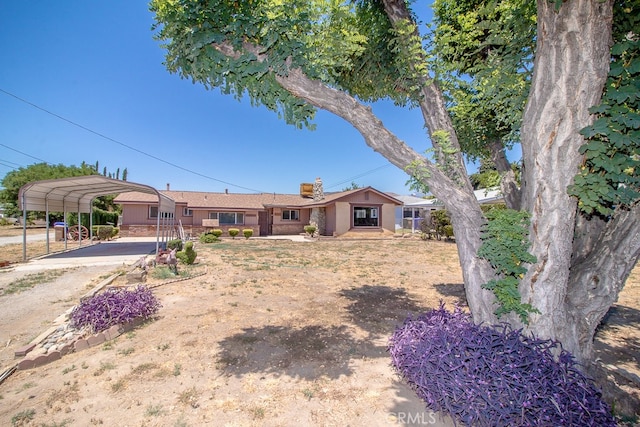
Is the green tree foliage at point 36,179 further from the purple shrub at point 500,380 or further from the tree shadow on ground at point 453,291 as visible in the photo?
the purple shrub at point 500,380

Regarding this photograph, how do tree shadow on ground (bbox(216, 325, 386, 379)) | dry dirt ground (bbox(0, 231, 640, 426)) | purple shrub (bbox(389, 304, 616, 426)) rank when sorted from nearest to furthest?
purple shrub (bbox(389, 304, 616, 426))
dry dirt ground (bbox(0, 231, 640, 426))
tree shadow on ground (bbox(216, 325, 386, 379))

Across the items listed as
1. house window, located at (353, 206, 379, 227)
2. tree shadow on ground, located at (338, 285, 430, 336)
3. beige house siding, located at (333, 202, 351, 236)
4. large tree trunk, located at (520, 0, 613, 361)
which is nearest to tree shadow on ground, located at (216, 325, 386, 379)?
tree shadow on ground, located at (338, 285, 430, 336)

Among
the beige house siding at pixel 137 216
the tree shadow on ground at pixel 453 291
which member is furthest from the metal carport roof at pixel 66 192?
the tree shadow on ground at pixel 453 291

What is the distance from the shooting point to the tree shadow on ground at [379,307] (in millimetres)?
5555

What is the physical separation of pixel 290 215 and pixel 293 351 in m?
26.1

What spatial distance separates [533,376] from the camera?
270cm

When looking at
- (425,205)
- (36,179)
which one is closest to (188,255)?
(425,205)

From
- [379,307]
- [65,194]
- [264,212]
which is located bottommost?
[379,307]

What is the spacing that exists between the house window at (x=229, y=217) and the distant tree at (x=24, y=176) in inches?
848

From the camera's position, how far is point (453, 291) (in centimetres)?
807

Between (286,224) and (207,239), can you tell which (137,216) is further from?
(286,224)

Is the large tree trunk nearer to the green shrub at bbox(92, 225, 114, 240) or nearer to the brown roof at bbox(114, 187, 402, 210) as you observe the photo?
the brown roof at bbox(114, 187, 402, 210)

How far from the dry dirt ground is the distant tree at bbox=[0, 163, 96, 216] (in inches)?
1471

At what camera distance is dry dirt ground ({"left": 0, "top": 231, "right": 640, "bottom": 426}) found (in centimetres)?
303
